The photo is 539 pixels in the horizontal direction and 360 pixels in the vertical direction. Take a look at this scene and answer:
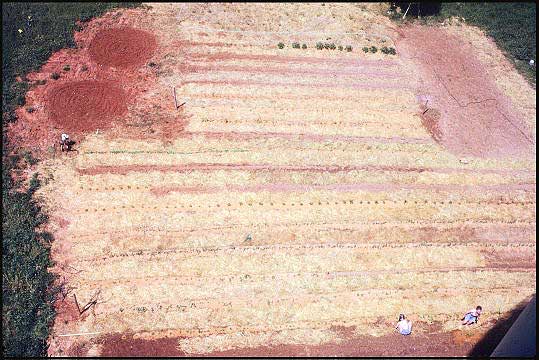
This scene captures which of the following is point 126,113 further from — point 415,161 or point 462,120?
point 462,120

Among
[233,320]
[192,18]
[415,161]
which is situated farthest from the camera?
[192,18]

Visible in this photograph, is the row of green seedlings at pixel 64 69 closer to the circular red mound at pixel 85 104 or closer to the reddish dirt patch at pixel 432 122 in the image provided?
the circular red mound at pixel 85 104

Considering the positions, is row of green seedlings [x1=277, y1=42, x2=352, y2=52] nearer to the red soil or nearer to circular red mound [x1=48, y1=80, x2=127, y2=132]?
the red soil

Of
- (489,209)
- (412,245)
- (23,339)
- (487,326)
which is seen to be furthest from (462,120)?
(23,339)

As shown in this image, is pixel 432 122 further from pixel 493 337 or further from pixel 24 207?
pixel 24 207

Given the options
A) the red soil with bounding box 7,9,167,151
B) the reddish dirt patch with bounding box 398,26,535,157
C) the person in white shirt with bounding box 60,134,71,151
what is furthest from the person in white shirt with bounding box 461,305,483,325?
the person in white shirt with bounding box 60,134,71,151
